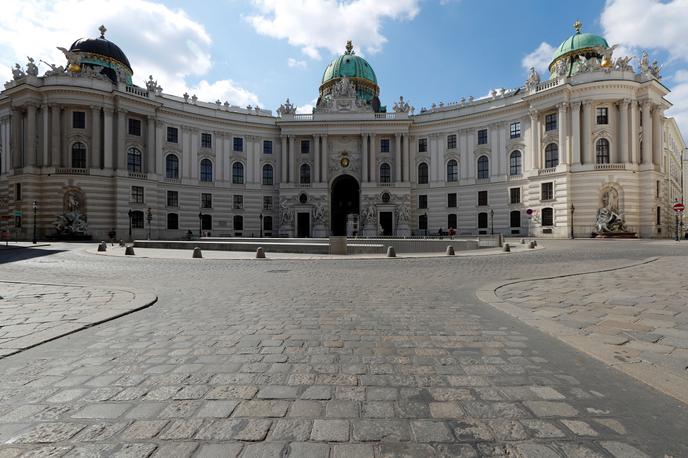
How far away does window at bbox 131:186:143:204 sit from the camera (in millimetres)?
41072

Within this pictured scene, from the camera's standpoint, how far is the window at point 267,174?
169 feet

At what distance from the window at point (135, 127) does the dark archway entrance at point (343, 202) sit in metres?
27.2

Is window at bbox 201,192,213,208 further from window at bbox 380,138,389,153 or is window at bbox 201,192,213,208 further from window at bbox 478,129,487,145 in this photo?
window at bbox 478,129,487,145

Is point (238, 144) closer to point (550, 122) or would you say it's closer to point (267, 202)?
point (267, 202)

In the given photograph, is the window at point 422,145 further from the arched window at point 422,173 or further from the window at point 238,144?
the window at point 238,144

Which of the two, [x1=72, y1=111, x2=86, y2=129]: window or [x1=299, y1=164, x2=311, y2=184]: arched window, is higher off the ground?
[x1=72, y1=111, x2=86, y2=129]: window

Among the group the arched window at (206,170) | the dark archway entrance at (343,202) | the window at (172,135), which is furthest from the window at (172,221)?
the dark archway entrance at (343,202)

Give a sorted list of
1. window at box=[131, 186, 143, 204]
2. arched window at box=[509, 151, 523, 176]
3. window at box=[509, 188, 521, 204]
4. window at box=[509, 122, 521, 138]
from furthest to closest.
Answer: arched window at box=[509, 151, 523, 176]
window at box=[509, 122, 521, 138]
window at box=[509, 188, 521, 204]
window at box=[131, 186, 143, 204]

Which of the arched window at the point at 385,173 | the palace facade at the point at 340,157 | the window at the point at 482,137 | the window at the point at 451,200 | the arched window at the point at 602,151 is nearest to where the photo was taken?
the palace facade at the point at 340,157

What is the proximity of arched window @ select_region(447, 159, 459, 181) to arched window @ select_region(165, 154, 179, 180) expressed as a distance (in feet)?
125

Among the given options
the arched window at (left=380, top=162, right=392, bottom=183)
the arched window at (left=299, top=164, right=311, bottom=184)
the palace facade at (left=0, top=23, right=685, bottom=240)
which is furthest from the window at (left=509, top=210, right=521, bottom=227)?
the arched window at (left=299, top=164, right=311, bottom=184)

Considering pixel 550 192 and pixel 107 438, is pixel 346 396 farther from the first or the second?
pixel 550 192

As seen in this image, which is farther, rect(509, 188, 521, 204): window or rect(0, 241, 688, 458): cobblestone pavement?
rect(509, 188, 521, 204): window

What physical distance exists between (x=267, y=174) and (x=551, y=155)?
1505 inches
